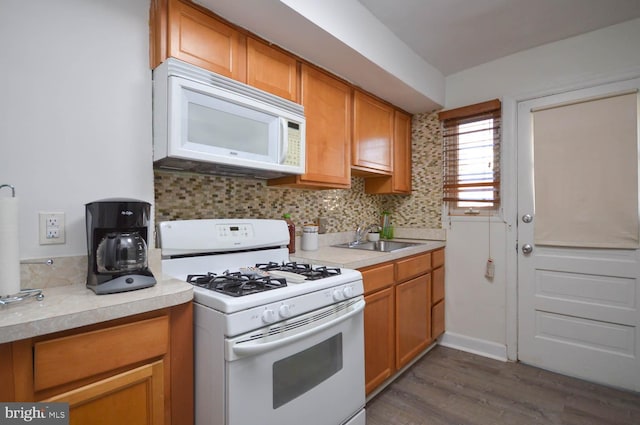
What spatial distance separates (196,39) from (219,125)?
40cm

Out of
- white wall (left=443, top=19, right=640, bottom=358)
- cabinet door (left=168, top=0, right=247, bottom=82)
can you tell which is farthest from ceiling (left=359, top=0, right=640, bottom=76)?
cabinet door (left=168, top=0, right=247, bottom=82)

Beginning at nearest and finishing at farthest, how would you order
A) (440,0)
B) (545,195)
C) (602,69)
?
(440,0) → (602,69) → (545,195)

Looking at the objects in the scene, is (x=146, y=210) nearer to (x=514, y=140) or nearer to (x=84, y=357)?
(x=84, y=357)

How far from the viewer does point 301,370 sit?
50.7 inches

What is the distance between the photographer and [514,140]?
2.50m

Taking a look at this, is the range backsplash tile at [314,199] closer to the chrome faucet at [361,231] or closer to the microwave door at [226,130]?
the chrome faucet at [361,231]

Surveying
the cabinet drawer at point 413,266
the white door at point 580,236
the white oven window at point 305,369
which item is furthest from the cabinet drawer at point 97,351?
the white door at point 580,236

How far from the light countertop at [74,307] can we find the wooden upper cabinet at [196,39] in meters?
0.98

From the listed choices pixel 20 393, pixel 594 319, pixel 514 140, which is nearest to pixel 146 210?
pixel 20 393

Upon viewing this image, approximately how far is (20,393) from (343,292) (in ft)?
3.61

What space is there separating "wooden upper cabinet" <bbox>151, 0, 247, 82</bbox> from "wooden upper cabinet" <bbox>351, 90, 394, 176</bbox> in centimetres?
101

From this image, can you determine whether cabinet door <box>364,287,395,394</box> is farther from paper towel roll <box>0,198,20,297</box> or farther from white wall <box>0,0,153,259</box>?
paper towel roll <box>0,198,20,297</box>

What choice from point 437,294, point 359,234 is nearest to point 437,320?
point 437,294
